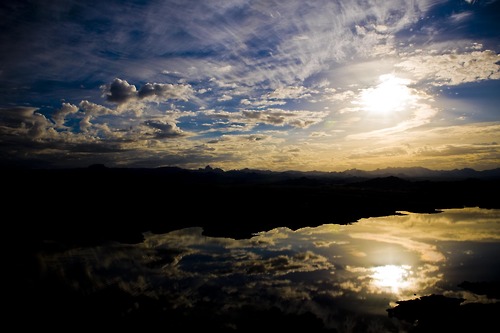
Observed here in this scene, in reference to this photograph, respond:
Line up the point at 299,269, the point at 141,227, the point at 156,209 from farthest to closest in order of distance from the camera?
the point at 156,209, the point at 141,227, the point at 299,269

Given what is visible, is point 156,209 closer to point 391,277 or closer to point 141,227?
point 141,227

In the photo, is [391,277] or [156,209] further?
[156,209]

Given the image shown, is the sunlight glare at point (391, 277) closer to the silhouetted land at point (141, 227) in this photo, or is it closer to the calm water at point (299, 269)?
the calm water at point (299, 269)

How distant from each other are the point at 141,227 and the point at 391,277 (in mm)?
49811

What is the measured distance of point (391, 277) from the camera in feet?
97.9

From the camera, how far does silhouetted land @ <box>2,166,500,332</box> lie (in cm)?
2111

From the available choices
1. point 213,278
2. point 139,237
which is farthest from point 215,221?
point 213,278

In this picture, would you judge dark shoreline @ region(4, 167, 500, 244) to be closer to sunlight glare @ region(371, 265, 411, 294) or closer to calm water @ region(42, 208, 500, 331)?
calm water @ region(42, 208, 500, 331)

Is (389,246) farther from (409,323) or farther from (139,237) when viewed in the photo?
(139,237)

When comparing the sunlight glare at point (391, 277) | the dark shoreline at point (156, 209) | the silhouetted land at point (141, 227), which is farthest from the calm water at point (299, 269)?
the dark shoreline at point (156, 209)

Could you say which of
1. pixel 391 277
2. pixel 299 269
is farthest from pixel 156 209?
pixel 391 277

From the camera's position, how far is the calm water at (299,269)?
24369mm

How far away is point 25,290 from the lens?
27406 mm

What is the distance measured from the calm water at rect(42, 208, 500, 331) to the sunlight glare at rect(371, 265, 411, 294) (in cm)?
9
